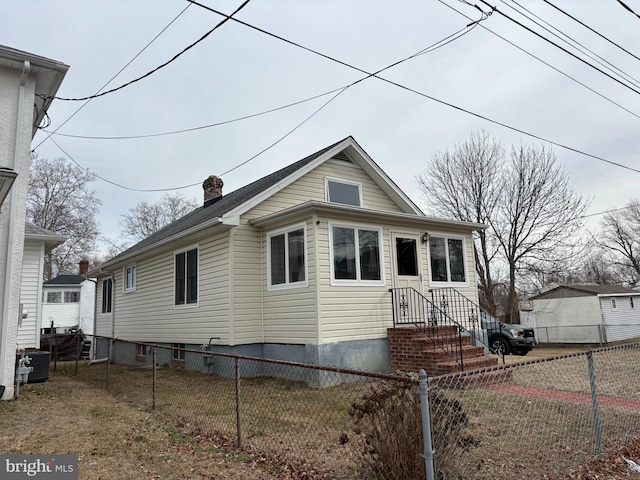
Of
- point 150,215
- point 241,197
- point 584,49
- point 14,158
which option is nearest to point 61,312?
point 150,215

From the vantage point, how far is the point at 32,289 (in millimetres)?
11453

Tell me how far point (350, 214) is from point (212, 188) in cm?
897

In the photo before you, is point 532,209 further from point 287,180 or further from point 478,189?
point 287,180

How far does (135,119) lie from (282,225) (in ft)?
17.3

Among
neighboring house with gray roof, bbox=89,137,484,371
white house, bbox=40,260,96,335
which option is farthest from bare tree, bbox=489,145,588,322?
white house, bbox=40,260,96,335

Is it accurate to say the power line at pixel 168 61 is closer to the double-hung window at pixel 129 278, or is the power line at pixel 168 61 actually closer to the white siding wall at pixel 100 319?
the double-hung window at pixel 129 278

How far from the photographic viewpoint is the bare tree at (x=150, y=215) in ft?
129

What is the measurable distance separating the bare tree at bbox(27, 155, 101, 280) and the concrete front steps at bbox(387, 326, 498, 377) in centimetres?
3017

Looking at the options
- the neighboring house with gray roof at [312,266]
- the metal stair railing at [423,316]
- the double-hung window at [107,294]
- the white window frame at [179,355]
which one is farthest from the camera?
the double-hung window at [107,294]

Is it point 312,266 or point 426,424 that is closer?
point 426,424

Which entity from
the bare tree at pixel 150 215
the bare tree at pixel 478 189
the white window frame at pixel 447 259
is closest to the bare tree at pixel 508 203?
the bare tree at pixel 478 189

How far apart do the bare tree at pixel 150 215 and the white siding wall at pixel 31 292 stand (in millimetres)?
28052

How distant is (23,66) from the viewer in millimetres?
7840

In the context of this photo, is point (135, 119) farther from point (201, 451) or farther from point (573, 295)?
point (573, 295)
